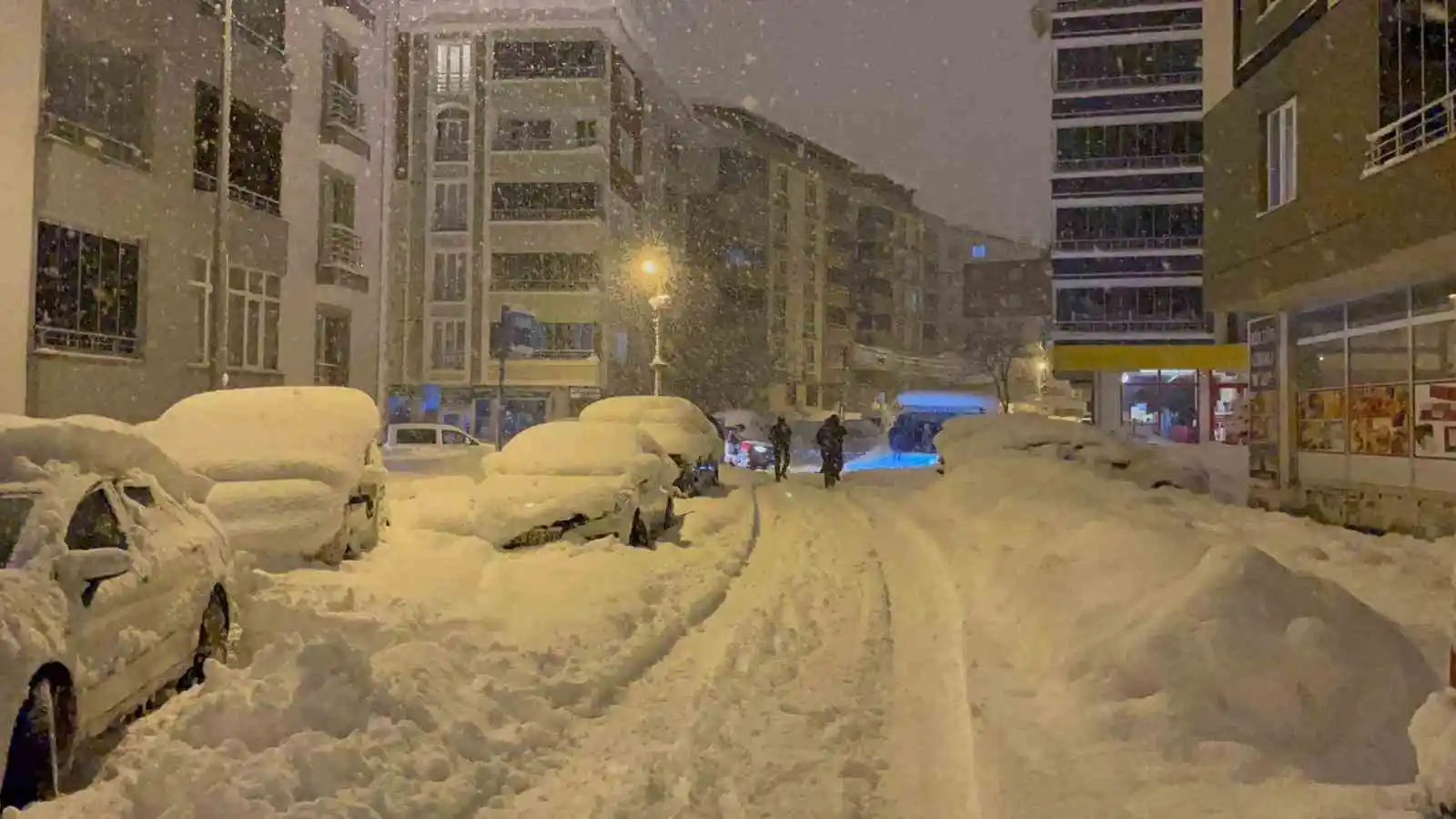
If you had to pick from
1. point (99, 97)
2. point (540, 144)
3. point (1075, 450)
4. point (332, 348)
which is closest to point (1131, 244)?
point (540, 144)

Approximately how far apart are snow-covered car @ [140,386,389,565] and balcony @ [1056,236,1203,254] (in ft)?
151

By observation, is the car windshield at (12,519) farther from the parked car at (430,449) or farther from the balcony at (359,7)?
the balcony at (359,7)

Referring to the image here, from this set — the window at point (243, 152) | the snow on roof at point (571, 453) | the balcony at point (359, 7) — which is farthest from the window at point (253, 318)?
the snow on roof at point (571, 453)

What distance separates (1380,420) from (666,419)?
1208 centimetres

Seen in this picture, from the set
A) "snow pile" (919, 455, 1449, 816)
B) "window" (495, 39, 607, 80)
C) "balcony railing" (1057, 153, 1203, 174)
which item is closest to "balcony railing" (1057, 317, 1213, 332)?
"balcony railing" (1057, 153, 1203, 174)

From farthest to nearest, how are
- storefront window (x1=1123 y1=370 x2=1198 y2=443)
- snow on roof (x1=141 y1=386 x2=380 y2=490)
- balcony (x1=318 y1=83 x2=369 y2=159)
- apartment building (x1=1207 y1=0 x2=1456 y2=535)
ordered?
storefront window (x1=1123 y1=370 x2=1198 y2=443) → balcony (x1=318 y1=83 x2=369 y2=159) → apartment building (x1=1207 y1=0 x2=1456 y2=535) → snow on roof (x1=141 y1=386 x2=380 y2=490)

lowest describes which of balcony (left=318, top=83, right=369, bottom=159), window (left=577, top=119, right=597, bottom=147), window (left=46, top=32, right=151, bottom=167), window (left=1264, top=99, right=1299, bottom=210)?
window (left=1264, top=99, right=1299, bottom=210)

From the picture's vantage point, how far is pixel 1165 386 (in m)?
49.0

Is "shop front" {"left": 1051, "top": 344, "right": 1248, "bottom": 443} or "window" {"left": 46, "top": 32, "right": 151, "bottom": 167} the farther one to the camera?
"shop front" {"left": 1051, "top": 344, "right": 1248, "bottom": 443}

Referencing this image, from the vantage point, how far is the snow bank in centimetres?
1035

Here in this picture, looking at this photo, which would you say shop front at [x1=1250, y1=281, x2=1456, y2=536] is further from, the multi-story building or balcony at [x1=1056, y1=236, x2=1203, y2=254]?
balcony at [x1=1056, y1=236, x2=1203, y2=254]

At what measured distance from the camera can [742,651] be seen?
8.38 m

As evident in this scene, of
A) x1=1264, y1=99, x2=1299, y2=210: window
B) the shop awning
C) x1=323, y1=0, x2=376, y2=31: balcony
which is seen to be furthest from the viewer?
the shop awning

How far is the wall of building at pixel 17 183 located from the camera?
16809 millimetres
